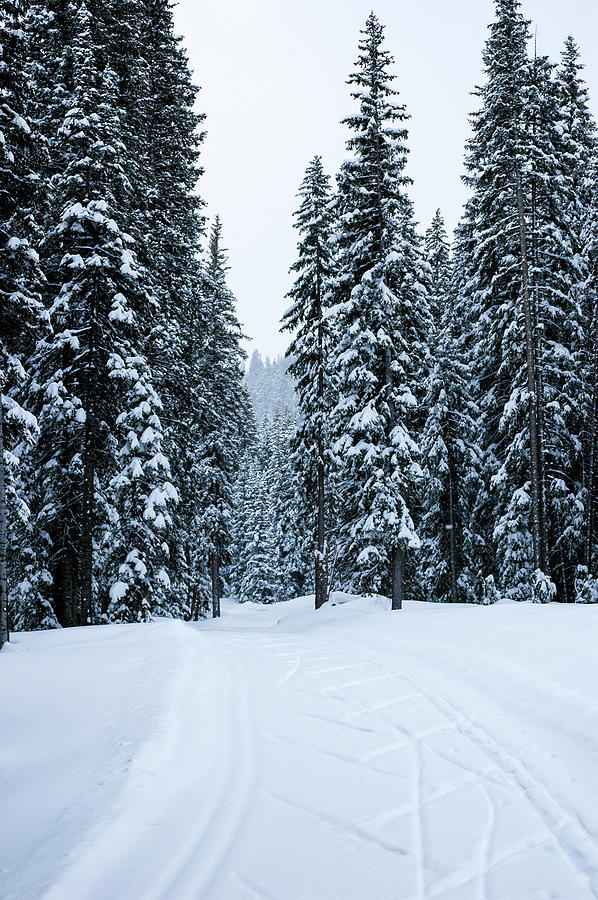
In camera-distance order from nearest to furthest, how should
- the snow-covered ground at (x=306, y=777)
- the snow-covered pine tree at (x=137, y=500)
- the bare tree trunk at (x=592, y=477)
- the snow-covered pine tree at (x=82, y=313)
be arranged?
the snow-covered ground at (x=306, y=777) < the snow-covered pine tree at (x=82, y=313) < the snow-covered pine tree at (x=137, y=500) < the bare tree trunk at (x=592, y=477)

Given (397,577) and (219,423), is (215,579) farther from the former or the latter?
(397,577)

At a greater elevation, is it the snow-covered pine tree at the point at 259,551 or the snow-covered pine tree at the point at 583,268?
the snow-covered pine tree at the point at 583,268

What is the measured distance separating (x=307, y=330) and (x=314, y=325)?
1.82 ft

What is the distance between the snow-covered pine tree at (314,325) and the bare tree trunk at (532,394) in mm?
8429

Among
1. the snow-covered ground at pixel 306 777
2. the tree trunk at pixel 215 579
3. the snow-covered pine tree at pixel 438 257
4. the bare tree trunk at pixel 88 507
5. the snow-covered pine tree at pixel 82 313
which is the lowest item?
the tree trunk at pixel 215 579

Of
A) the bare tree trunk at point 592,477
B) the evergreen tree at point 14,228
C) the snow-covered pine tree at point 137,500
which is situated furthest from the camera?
the bare tree trunk at point 592,477

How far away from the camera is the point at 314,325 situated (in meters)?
24.7

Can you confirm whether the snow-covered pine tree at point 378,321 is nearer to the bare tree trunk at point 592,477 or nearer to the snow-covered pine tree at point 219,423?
the bare tree trunk at point 592,477

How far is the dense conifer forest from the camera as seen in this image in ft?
49.2

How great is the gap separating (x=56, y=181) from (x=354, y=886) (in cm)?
1752

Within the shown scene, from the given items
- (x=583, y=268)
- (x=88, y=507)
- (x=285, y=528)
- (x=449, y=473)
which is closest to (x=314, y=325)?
(x=449, y=473)

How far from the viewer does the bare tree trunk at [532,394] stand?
1730 cm

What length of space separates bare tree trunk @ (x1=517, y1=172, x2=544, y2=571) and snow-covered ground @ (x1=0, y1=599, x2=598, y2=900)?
9285 millimetres

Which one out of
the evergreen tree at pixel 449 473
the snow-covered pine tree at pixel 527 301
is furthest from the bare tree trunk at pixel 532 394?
the evergreen tree at pixel 449 473
